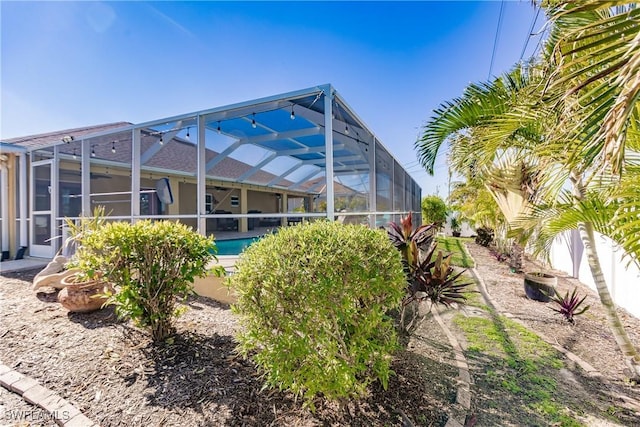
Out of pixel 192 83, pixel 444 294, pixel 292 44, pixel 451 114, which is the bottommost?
pixel 444 294

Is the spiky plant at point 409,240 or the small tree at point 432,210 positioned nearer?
the spiky plant at point 409,240

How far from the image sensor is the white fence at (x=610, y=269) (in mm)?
4688

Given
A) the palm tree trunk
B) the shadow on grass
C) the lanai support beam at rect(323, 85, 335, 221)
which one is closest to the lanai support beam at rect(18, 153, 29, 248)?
the lanai support beam at rect(323, 85, 335, 221)

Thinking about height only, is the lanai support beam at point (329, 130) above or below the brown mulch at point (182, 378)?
above

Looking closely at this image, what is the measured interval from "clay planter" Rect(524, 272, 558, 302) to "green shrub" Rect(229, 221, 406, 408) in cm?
496

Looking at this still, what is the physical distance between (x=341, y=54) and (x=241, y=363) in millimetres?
8420

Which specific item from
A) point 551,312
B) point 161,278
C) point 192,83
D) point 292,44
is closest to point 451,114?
point 551,312

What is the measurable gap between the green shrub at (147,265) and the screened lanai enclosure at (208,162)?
1.29 m

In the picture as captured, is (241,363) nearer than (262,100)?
Yes

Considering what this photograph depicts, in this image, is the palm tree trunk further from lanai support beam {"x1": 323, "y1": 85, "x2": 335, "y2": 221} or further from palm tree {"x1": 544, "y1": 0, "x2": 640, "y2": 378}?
lanai support beam {"x1": 323, "y1": 85, "x2": 335, "y2": 221}

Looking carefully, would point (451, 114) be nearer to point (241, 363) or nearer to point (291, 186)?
point (241, 363)

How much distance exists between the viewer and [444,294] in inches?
114

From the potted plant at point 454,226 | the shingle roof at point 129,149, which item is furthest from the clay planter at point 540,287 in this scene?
the potted plant at point 454,226

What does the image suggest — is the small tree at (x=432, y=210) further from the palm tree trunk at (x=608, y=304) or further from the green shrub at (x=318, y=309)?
the green shrub at (x=318, y=309)
